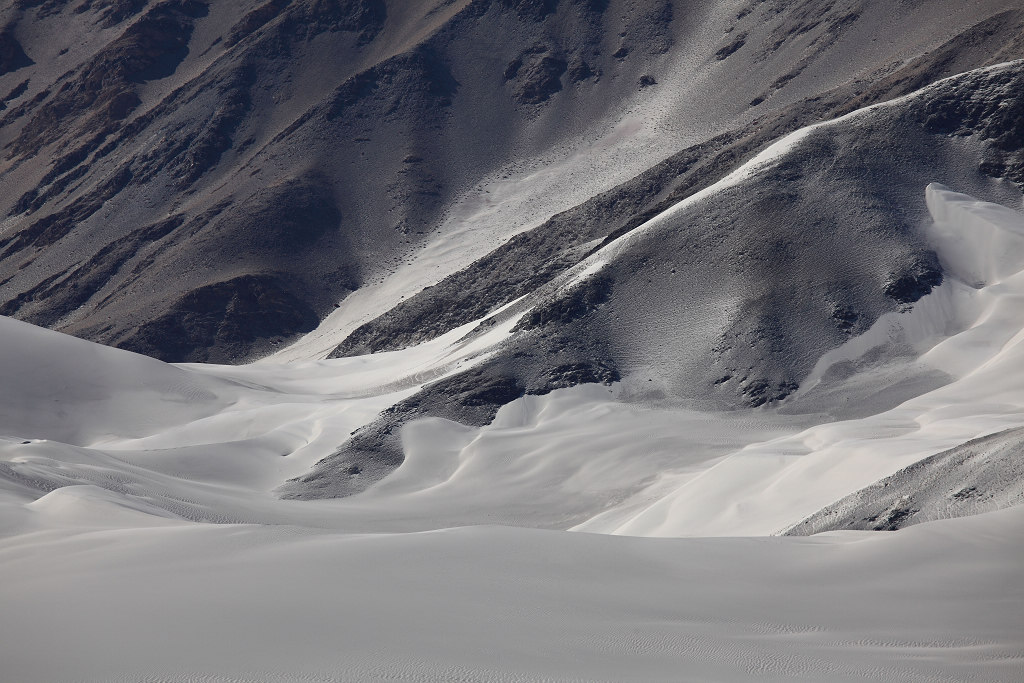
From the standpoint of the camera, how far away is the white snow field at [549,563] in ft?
43.8

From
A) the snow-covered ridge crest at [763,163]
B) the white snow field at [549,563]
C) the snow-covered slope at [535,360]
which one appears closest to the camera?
the white snow field at [549,563]

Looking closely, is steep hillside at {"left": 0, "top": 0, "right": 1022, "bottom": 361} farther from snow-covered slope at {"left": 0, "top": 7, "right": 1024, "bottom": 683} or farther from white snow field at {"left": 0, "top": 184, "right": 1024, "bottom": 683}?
white snow field at {"left": 0, "top": 184, "right": 1024, "bottom": 683}

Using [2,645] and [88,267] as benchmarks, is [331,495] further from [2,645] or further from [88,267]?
[88,267]

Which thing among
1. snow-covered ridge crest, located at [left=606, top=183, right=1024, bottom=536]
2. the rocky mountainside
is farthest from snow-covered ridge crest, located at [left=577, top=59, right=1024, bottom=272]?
snow-covered ridge crest, located at [left=606, top=183, right=1024, bottom=536]

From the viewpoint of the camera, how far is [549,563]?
17.1 meters

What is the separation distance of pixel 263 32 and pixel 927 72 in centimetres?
7610

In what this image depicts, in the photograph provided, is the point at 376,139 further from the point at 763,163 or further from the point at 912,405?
the point at 912,405

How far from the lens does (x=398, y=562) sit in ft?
54.0

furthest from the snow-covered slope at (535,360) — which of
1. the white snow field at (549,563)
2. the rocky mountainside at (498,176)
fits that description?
the rocky mountainside at (498,176)

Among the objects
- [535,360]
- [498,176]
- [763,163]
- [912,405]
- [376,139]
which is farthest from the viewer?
[376,139]

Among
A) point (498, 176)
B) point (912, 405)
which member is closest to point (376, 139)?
point (498, 176)

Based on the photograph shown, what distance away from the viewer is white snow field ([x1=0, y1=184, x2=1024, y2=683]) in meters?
13.3

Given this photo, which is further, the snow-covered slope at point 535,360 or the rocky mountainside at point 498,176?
the rocky mountainside at point 498,176

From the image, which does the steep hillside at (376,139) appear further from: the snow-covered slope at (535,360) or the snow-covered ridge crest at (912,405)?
the snow-covered ridge crest at (912,405)
